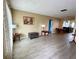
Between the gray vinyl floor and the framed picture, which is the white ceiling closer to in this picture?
the framed picture

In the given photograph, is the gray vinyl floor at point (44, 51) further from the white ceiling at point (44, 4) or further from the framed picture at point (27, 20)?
the framed picture at point (27, 20)

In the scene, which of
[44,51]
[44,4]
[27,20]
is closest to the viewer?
[44,51]

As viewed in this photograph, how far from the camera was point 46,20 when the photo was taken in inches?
453

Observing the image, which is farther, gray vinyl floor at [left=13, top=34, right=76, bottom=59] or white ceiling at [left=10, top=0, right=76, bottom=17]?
white ceiling at [left=10, top=0, right=76, bottom=17]

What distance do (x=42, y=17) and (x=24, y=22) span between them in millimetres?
2599

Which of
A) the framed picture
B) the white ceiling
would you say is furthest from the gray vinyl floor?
the framed picture

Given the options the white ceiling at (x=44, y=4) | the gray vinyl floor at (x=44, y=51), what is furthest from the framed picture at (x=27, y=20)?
the gray vinyl floor at (x=44, y=51)

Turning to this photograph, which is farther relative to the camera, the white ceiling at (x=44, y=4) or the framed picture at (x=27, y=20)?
the framed picture at (x=27, y=20)

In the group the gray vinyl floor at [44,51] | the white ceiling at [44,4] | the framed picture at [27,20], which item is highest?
the white ceiling at [44,4]

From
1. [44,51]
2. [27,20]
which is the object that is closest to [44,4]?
[44,51]

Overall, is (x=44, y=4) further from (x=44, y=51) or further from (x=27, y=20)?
(x=27, y=20)

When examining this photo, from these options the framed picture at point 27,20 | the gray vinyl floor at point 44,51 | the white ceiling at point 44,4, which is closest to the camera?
the gray vinyl floor at point 44,51

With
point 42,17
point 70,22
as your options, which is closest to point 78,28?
point 42,17

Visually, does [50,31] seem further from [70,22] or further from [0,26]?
[0,26]
